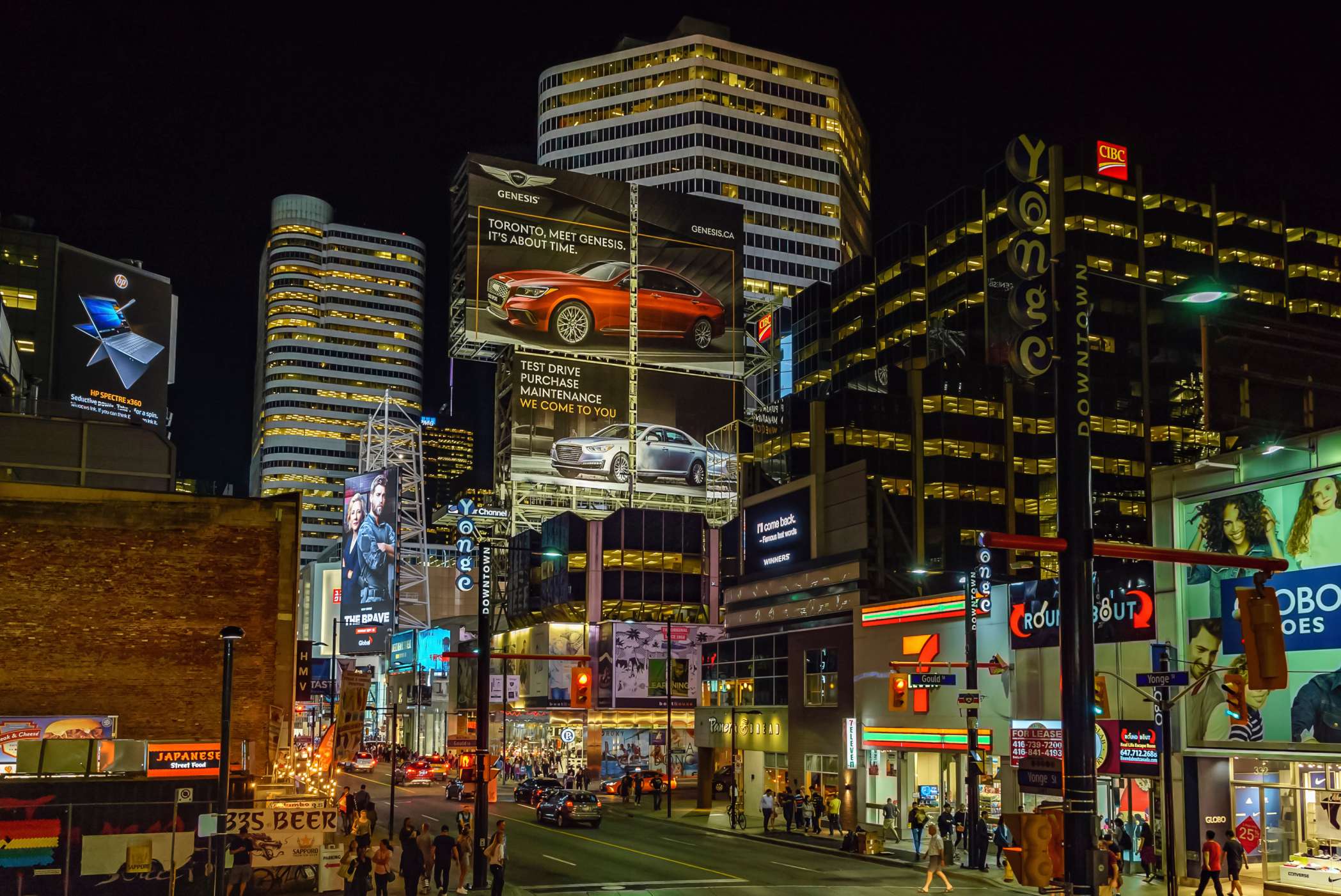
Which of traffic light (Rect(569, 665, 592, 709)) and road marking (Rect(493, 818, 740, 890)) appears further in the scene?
traffic light (Rect(569, 665, 592, 709))

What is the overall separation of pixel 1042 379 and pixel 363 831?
54.8 metres

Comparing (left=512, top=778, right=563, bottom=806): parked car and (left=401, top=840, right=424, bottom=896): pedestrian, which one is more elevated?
(left=401, top=840, right=424, bottom=896): pedestrian

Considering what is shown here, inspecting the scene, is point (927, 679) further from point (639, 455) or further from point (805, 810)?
point (639, 455)

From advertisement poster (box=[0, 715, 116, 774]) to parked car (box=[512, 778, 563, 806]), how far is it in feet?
99.2

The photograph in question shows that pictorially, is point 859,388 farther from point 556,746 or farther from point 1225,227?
point 1225,227

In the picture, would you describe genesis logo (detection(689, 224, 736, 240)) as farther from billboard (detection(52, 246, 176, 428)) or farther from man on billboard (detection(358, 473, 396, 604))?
billboard (detection(52, 246, 176, 428))

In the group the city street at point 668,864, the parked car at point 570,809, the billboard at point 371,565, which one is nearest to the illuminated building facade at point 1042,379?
the billboard at point 371,565

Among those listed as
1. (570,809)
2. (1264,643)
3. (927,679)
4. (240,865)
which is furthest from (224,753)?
(570,809)

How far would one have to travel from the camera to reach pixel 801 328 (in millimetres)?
153625

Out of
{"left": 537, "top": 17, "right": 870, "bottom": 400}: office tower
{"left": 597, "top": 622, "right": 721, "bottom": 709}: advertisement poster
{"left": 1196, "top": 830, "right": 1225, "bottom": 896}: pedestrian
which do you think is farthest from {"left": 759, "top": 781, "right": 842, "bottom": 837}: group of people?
{"left": 537, "top": 17, "right": 870, "bottom": 400}: office tower

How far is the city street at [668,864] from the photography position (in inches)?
1230

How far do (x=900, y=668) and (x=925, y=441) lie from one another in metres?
56.8

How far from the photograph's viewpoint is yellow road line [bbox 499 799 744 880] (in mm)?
33719

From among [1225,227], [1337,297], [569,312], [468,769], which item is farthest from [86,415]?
[1337,297]
